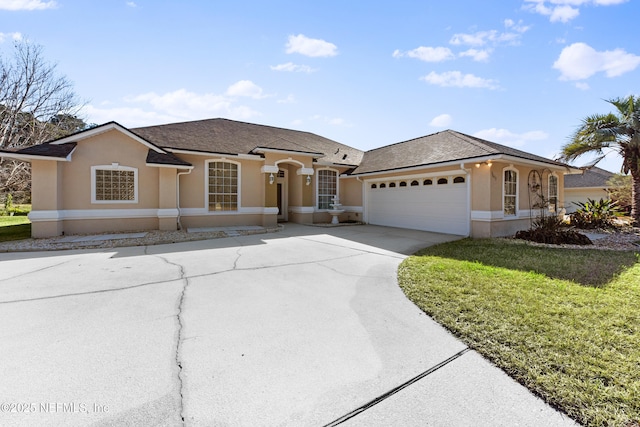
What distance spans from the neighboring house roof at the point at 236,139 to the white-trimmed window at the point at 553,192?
33.2 ft

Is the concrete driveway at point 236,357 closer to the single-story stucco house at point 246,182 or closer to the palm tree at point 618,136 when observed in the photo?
the single-story stucco house at point 246,182

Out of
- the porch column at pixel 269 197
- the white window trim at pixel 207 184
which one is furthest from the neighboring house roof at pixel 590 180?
the white window trim at pixel 207 184

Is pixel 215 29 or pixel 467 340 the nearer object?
pixel 467 340

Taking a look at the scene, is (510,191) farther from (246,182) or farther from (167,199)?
(167,199)

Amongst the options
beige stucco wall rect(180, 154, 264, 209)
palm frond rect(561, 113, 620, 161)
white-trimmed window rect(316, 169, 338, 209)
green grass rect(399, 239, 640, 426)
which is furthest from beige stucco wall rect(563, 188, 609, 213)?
beige stucco wall rect(180, 154, 264, 209)

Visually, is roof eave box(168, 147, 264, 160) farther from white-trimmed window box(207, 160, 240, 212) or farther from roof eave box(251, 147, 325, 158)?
white-trimmed window box(207, 160, 240, 212)

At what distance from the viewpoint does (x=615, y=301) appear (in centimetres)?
421

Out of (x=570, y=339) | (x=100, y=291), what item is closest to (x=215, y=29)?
(x=100, y=291)

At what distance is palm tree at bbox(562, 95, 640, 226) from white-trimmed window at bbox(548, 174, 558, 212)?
120 centimetres

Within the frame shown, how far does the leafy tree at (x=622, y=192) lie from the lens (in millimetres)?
16423

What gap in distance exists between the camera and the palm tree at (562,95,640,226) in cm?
1187

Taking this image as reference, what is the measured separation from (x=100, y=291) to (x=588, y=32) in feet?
48.9

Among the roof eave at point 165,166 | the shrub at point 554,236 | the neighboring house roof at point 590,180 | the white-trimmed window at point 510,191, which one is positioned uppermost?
the neighboring house roof at point 590,180

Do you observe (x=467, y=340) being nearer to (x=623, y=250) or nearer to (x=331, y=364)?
(x=331, y=364)
